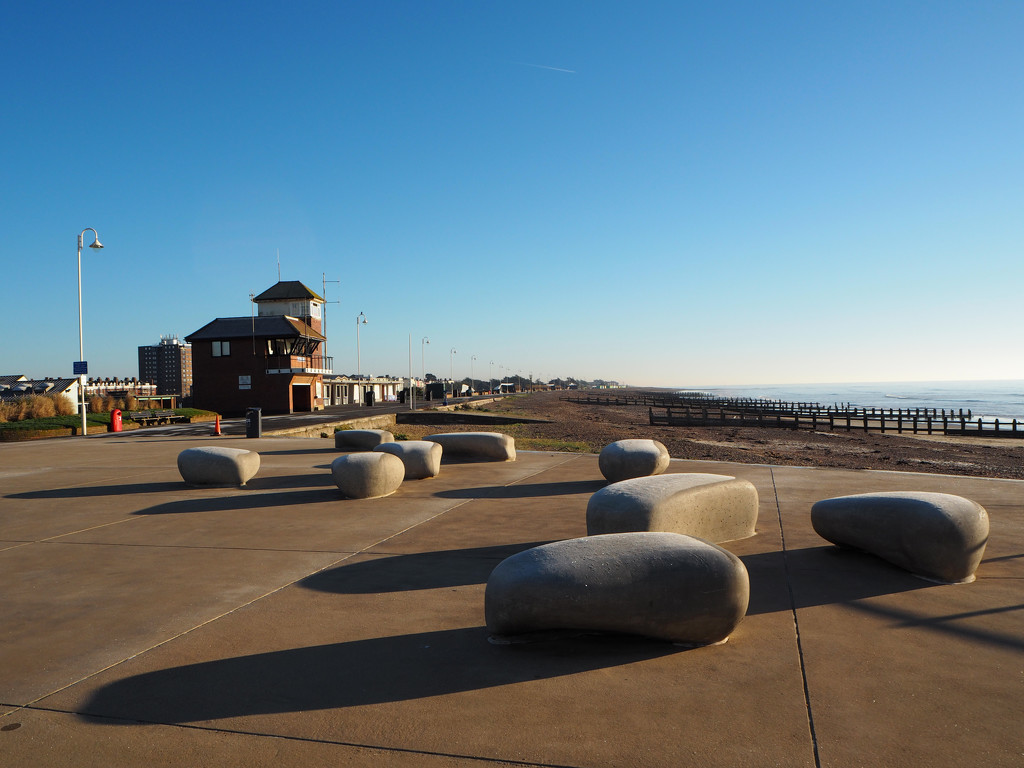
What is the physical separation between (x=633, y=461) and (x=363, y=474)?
14.8 feet

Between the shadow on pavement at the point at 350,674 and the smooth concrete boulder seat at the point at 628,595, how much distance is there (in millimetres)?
183

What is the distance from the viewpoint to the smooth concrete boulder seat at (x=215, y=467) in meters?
12.2

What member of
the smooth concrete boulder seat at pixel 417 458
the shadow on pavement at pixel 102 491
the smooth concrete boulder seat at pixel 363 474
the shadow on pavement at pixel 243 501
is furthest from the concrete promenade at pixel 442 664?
the smooth concrete boulder seat at pixel 417 458

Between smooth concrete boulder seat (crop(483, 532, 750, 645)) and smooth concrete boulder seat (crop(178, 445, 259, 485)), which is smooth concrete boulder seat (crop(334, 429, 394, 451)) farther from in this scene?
smooth concrete boulder seat (crop(483, 532, 750, 645))

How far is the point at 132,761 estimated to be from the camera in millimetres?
3273

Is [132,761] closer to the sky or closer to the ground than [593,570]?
closer to the ground

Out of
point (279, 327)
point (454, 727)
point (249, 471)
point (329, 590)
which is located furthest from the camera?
point (279, 327)

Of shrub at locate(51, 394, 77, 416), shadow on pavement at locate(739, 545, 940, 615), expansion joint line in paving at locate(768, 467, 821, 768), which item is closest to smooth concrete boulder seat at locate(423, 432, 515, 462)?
expansion joint line in paving at locate(768, 467, 821, 768)

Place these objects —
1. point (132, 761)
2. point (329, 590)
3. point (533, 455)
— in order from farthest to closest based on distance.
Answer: point (533, 455), point (329, 590), point (132, 761)

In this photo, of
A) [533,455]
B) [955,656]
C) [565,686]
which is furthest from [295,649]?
[533,455]

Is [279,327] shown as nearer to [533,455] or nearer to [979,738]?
[533,455]

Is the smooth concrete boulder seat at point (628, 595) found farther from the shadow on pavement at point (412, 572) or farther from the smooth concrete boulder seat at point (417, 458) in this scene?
the smooth concrete boulder seat at point (417, 458)

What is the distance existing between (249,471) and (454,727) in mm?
9932

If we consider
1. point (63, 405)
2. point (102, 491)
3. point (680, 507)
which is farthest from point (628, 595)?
point (63, 405)
